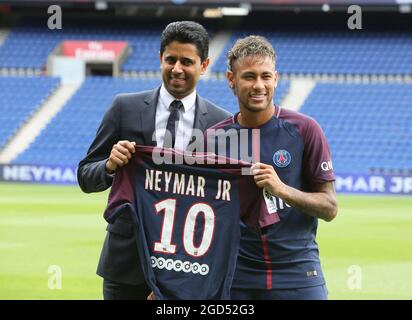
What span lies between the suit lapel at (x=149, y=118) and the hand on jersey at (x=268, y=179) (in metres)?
0.77

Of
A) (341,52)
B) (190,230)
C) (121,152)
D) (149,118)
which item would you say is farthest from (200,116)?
(341,52)

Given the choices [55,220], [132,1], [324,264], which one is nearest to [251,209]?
[324,264]

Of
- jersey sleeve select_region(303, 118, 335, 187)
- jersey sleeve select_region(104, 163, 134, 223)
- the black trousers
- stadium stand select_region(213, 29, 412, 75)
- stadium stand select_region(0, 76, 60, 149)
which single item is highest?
stadium stand select_region(213, 29, 412, 75)

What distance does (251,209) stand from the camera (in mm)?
4359

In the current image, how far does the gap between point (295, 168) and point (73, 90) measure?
101ft

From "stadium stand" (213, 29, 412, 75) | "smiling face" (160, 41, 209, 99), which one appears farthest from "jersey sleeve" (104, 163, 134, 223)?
"stadium stand" (213, 29, 412, 75)

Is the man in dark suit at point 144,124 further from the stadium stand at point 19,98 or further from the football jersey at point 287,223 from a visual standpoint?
the stadium stand at point 19,98

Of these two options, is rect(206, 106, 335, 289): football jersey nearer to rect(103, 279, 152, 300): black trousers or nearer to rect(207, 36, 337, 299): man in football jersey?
rect(207, 36, 337, 299): man in football jersey

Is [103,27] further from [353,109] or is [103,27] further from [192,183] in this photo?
[192,183]

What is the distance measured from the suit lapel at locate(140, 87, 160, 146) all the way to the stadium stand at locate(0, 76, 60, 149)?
89.2 ft

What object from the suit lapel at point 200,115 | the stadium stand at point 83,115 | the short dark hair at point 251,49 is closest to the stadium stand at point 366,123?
the stadium stand at point 83,115

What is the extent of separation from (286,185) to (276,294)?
1.73 feet

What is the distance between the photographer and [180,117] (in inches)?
186

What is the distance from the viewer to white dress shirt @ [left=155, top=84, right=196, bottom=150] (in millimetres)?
4704
